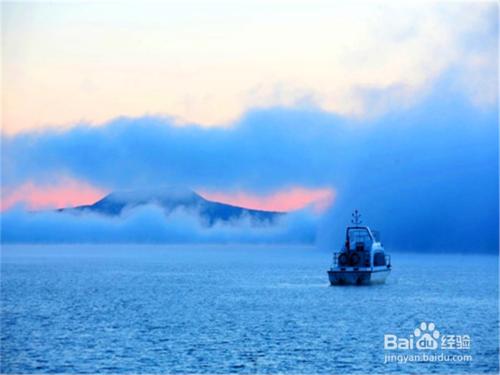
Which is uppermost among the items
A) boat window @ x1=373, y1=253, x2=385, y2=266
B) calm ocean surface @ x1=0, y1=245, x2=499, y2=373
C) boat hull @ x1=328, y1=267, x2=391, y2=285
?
boat window @ x1=373, y1=253, x2=385, y2=266

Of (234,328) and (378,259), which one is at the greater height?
(378,259)

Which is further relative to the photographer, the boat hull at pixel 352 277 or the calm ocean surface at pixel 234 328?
the boat hull at pixel 352 277

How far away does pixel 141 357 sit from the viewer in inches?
2057

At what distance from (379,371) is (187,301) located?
46.9 meters

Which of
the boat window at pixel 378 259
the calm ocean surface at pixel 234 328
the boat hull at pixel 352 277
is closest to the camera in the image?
the calm ocean surface at pixel 234 328

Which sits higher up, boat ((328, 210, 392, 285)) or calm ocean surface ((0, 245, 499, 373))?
boat ((328, 210, 392, 285))

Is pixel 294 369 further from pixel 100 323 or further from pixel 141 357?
pixel 100 323

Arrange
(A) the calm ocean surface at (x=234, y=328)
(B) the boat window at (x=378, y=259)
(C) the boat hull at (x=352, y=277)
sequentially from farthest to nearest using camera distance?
(B) the boat window at (x=378, y=259) < (C) the boat hull at (x=352, y=277) < (A) the calm ocean surface at (x=234, y=328)

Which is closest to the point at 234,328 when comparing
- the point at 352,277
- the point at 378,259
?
the point at 352,277

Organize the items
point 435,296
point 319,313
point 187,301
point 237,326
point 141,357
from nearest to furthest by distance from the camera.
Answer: point 141,357, point 237,326, point 319,313, point 187,301, point 435,296

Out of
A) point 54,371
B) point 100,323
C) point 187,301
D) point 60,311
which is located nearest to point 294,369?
point 54,371

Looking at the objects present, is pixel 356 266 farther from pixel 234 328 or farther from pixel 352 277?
pixel 234 328

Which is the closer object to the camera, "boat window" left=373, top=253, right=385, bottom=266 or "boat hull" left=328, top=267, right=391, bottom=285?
"boat hull" left=328, top=267, right=391, bottom=285

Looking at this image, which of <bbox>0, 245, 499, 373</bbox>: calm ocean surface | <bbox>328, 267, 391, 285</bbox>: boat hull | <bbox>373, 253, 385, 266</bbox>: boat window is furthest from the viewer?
<bbox>373, 253, 385, 266</bbox>: boat window
